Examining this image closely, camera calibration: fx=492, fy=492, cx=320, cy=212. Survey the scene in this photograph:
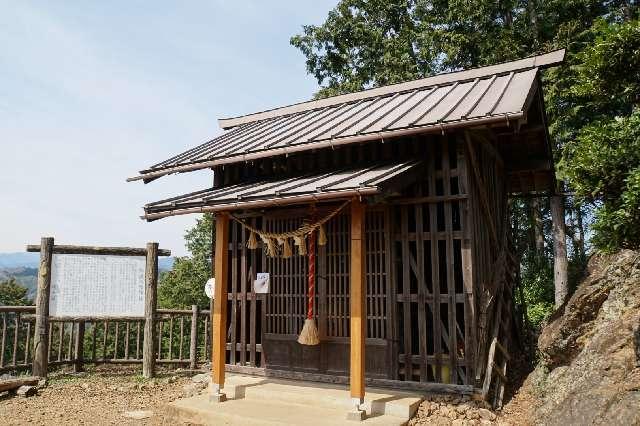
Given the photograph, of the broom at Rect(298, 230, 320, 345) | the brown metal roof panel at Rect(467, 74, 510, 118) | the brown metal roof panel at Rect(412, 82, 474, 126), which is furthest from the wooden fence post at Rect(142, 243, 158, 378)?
the brown metal roof panel at Rect(467, 74, 510, 118)

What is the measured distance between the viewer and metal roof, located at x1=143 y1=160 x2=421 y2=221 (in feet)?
20.9

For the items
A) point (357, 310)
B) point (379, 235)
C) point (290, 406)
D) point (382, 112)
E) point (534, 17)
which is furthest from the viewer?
point (534, 17)

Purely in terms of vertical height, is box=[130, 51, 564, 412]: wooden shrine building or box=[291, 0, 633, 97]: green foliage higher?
box=[291, 0, 633, 97]: green foliage

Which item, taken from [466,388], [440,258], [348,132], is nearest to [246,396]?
[466,388]

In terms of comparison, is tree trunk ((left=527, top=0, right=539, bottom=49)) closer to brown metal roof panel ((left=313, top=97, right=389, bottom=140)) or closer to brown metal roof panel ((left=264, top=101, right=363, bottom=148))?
brown metal roof panel ((left=313, top=97, right=389, bottom=140))

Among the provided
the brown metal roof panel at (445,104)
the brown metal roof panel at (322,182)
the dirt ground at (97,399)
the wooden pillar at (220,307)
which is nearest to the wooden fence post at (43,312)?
the dirt ground at (97,399)

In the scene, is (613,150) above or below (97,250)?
above

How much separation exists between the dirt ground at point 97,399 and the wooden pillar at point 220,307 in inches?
42.8

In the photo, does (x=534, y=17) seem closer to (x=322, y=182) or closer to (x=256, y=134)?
(x=256, y=134)

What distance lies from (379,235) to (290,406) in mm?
2977

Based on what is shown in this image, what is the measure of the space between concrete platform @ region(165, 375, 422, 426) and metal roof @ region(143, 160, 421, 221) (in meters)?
2.84

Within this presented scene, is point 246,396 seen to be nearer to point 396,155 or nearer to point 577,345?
point 396,155

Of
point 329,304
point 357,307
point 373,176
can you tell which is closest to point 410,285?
point 329,304

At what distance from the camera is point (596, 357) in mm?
6301
